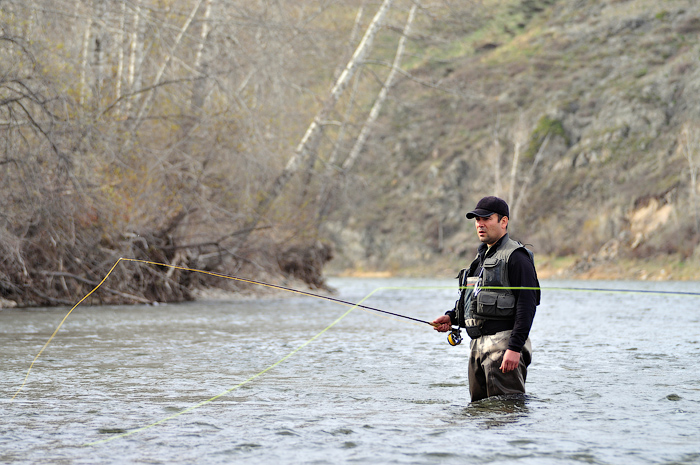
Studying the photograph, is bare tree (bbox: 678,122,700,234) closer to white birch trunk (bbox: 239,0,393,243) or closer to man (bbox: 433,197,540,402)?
white birch trunk (bbox: 239,0,393,243)

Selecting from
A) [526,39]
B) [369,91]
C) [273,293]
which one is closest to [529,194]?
[526,39]

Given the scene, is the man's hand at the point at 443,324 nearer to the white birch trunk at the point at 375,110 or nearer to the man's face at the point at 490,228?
the man's face at the point at 490,228

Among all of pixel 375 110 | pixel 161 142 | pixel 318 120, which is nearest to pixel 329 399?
pixel 161 142

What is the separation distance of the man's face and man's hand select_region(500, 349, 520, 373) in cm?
73

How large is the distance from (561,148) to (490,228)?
178ft

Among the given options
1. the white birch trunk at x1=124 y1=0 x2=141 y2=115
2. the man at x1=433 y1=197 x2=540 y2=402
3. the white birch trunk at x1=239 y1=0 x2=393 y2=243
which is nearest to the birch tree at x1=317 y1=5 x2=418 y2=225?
the white birch trunk at x1=239 y1=0 x2=393 y2=243

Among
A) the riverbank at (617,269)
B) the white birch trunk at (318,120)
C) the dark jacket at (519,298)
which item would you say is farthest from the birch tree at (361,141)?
the riverbank at (617,269)

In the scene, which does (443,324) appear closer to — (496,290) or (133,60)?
(496,290)

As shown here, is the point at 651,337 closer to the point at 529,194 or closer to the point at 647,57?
the point at 529,194

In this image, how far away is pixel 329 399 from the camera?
633cm

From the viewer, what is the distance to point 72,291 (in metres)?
16.6

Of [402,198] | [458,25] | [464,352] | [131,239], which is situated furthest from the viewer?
[402,198]

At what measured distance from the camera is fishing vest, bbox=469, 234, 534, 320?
18.5 ft

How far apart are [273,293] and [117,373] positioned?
1464cm
